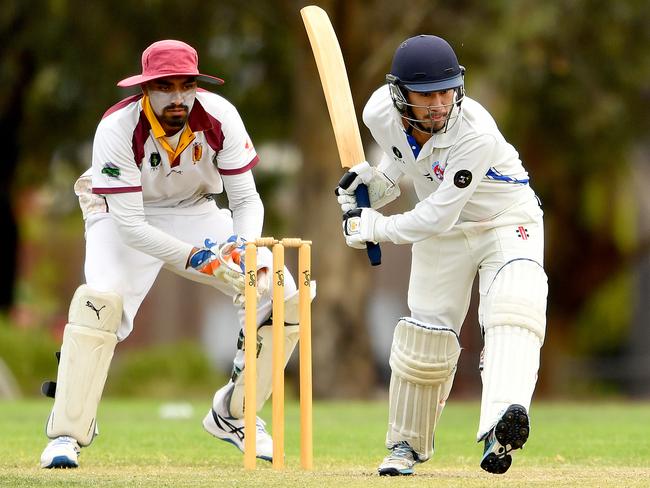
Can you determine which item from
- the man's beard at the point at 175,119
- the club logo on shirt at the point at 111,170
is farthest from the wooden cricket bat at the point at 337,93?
the club logo on shirt at the point at 111,170

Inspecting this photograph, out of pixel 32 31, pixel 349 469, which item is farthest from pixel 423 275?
pixel 32 31

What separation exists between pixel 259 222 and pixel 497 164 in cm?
107

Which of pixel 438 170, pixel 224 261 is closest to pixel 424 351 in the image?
pixel 438 170

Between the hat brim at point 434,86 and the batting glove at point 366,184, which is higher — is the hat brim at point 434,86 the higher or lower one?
the higher one

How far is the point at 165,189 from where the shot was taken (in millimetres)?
5887

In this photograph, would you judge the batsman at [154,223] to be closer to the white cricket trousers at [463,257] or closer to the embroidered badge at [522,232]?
the white cricket trousers at [463,257]

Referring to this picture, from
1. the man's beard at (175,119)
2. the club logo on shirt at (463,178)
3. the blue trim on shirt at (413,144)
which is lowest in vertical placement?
the club logo on shirt at (463,178)

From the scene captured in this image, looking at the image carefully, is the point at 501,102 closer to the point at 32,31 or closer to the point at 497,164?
the point at 32,31

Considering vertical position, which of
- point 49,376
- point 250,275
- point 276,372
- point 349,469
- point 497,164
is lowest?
point 49,376

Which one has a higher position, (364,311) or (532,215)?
(532,215)

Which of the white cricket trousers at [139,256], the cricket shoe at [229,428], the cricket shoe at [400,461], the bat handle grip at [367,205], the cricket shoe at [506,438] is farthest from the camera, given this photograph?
the cricket shoe at [229,428]

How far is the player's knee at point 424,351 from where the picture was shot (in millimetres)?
5422

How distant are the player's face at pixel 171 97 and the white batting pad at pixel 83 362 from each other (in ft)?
2.40

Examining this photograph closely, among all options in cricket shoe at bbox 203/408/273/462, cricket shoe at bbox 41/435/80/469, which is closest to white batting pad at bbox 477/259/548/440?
cricket shoe at bbox 203/408/273/462
